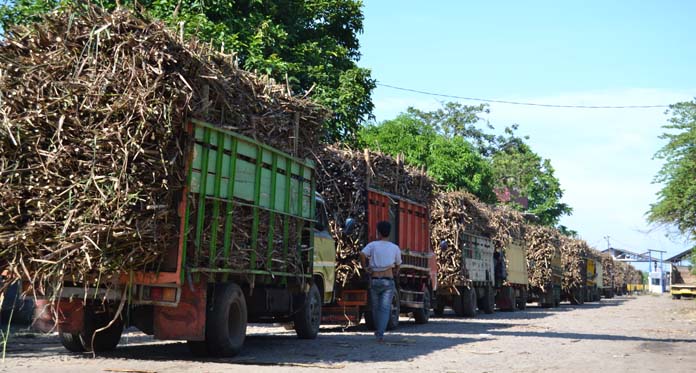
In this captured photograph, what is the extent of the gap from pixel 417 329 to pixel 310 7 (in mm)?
13428

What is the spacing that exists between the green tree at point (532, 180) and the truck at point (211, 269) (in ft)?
221

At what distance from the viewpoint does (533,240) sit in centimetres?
4047

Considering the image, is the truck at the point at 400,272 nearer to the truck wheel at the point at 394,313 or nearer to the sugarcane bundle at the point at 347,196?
the truck wheel at the point at 394,313

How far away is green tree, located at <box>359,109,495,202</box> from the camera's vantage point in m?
47.2

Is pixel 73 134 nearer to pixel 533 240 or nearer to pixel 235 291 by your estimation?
pixel 235 291

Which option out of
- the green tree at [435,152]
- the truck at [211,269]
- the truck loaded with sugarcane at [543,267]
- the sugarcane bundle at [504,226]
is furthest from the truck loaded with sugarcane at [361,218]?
the green tree at [435,152]

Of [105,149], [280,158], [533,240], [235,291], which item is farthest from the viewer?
[533,240]

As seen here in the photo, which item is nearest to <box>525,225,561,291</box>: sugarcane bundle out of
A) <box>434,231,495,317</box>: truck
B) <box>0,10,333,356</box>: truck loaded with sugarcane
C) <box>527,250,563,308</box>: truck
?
<box>527,250,563,308</box>: truck

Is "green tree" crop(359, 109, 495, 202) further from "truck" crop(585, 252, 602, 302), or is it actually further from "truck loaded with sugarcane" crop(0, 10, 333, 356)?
"truck loaded with sugarcane" crop(0, 10, 333, 356)

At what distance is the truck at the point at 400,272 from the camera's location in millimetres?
16969

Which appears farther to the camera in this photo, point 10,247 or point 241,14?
point 241,14

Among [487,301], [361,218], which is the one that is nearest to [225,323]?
[361,218]

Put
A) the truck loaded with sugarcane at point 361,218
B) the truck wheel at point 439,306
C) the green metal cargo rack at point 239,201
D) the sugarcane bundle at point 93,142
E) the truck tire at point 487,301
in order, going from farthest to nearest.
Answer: the truck tire at point 487,301 < the truck wheel at point 439,306 < the truck loaded with sugarcane at point 361,218 < the green metal cargo rack at point 239,201 < the sugarcane bundle at point 93,142

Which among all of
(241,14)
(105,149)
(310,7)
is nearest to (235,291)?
(105,149)
